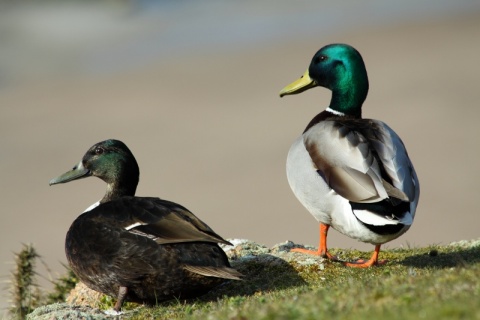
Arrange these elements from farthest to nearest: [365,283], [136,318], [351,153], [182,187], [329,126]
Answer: [182,187] < [329,126] < [351,153] < [136,318] < [365,283]

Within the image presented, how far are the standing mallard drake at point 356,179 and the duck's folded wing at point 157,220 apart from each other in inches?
45.9

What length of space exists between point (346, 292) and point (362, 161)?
242 centimetres

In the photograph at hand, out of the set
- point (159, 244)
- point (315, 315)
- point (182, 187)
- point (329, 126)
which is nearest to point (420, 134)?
point (182, 187)

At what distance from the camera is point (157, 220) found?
323 inches

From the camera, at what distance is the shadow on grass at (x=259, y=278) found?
27.7 feet

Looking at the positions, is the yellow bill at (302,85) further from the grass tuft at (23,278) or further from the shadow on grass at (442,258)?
the grass tuft at (23,278)

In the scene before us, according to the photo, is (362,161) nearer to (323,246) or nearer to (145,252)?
(323,246)

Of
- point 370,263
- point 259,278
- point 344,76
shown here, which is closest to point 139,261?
point 259,278

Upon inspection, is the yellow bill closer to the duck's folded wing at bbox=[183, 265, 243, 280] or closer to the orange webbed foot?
the orange webbed foot

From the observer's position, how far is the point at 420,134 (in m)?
24.6

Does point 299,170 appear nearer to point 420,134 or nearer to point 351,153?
point 351,153

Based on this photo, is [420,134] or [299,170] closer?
[299,170]

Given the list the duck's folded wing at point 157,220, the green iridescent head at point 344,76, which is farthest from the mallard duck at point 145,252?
the green iridescent head at point 344,76

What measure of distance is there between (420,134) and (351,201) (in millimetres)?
17074
